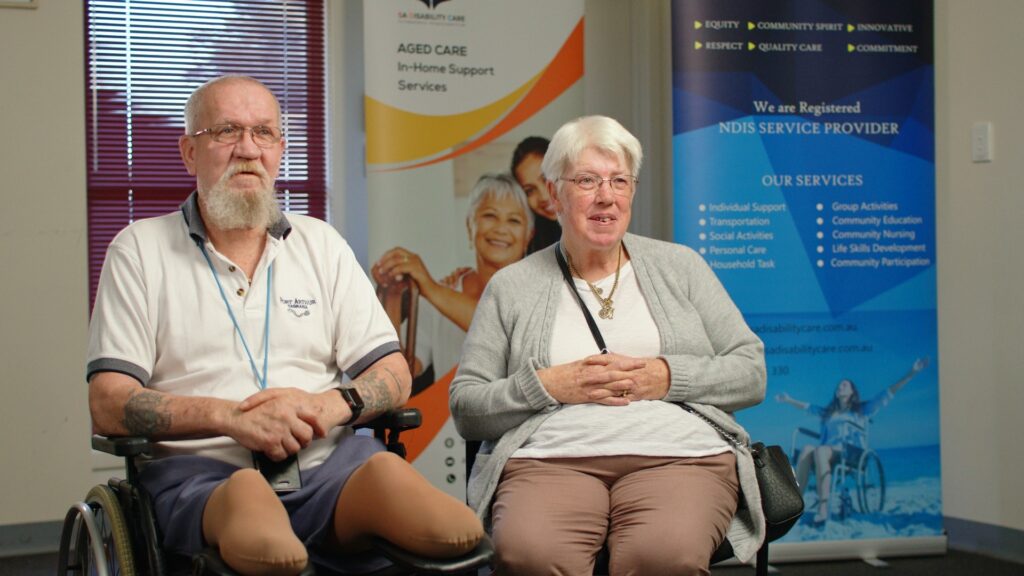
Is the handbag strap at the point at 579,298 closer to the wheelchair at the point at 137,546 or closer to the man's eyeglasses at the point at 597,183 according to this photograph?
the man's eyeglasses at the point at 597,183

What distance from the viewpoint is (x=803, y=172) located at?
3.66 metres

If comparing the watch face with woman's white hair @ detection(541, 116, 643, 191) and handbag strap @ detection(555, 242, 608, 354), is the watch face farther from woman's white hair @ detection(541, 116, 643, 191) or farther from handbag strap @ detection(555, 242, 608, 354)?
woman's white hair @ detection(541, 116, 643, 191)

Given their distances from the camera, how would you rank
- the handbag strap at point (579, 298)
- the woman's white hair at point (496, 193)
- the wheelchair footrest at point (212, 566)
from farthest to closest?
the woman's white hair at point (496, 193)
the handbag strap at point (579, 298)
the wheelchair footrest at point (212, 566)

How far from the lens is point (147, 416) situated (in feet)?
6.50

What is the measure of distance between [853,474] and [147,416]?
2625 millimetres

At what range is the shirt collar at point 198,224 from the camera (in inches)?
87.4

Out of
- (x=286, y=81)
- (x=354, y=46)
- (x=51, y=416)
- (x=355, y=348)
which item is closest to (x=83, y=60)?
(x=286, y=81)

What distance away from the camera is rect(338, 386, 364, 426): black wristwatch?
2100 millimetres

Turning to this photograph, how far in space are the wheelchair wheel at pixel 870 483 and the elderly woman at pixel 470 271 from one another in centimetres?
152

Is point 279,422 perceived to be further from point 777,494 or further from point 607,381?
point 777,494

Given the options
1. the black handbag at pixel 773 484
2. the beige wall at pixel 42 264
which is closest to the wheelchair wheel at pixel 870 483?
the black handbag at pixel 773 484

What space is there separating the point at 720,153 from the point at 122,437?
2.42m

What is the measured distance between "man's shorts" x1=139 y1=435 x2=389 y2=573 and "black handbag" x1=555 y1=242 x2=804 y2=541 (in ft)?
2.42

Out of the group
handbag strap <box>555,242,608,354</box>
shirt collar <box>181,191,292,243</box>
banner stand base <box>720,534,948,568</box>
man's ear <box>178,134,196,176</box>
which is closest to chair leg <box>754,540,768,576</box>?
handbag strap <box>555,242,608,354</box>
